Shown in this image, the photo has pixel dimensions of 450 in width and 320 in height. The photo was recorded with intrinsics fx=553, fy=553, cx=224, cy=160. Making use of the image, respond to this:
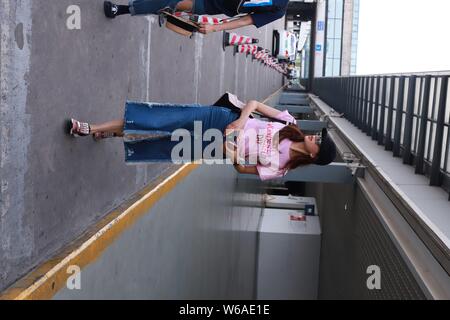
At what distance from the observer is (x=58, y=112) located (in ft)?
10.7

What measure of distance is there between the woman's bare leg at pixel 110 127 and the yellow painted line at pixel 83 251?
637mm

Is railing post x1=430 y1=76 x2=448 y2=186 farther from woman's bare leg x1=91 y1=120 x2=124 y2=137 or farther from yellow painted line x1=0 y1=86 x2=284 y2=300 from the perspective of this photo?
woman's bare leg x1=91 y1=120 x2=124 y2=137

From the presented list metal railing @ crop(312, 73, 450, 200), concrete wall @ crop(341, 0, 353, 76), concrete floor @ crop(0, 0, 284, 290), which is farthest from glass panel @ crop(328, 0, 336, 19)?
concrete floor @ crop(0, 0, 284, 290)

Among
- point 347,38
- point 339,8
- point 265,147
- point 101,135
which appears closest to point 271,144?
point 265,147

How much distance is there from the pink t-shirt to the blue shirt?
3.06 ft

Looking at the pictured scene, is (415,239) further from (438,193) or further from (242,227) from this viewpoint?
(242,227)

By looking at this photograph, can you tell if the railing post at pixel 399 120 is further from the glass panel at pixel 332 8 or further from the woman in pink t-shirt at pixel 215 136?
the glass panel at pixel 332 8

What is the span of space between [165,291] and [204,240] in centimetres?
229

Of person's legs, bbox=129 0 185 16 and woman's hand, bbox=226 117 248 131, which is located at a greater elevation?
person's legs, bbox=129 0 185 16

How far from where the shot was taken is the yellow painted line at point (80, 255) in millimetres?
2699

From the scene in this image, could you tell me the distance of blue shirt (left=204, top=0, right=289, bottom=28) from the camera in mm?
3867

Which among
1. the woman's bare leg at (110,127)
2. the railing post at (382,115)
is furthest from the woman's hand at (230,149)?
the railing post at (382,115)

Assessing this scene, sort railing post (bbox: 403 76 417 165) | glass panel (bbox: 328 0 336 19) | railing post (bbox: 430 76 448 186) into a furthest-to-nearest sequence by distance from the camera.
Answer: glass panel (bbox: 328 0 336 19) < railing post (bbox: 403 76 417 165) < railing post (bbox: 430 76 448 186)

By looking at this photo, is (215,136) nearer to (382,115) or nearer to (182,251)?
(182,251)
